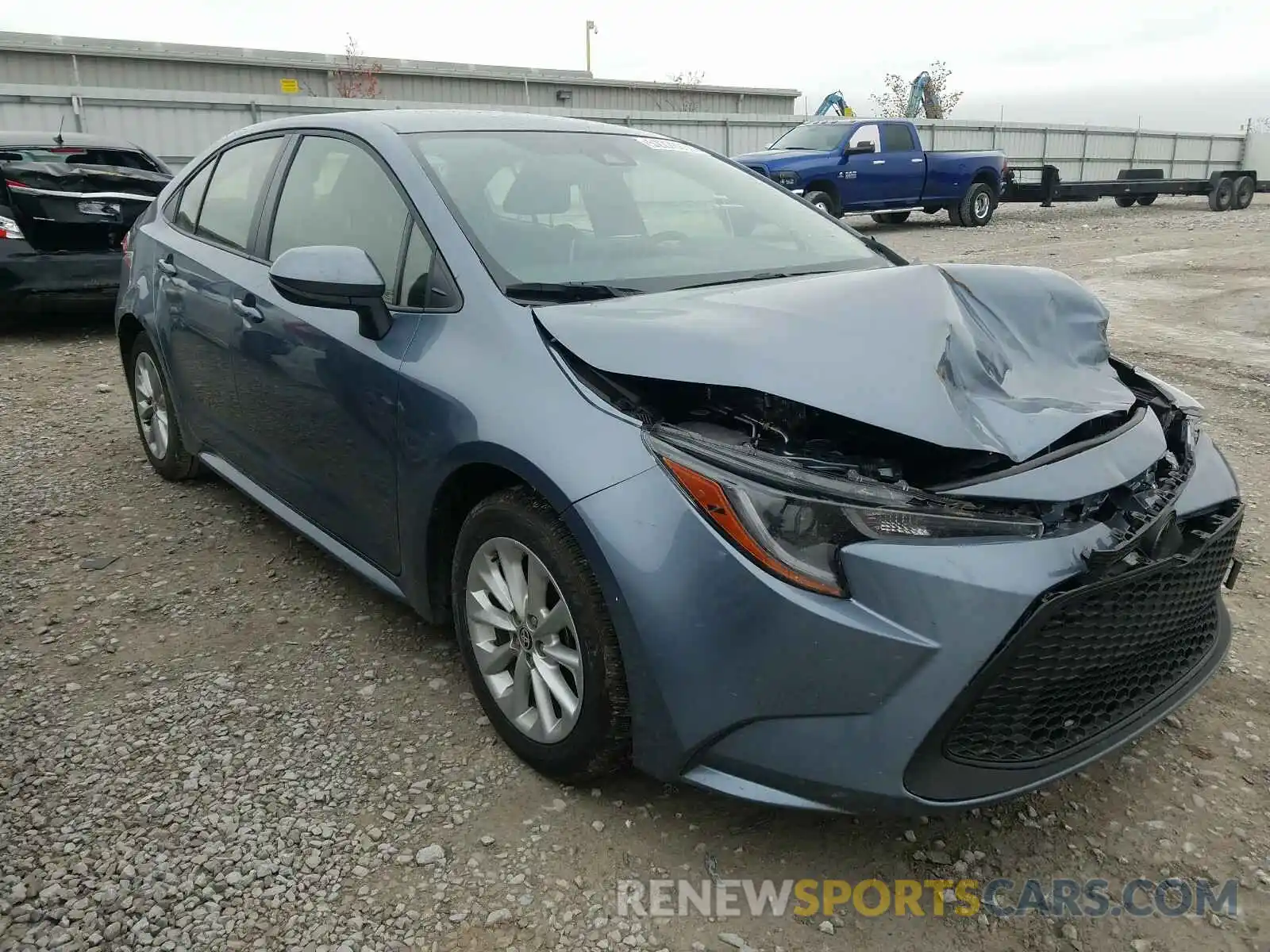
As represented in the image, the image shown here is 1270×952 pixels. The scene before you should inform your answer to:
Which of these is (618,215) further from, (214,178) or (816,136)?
(816,136)

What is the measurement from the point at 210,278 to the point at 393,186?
1153 mm

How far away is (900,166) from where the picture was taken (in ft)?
53.3

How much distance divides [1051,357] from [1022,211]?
21.9 metres

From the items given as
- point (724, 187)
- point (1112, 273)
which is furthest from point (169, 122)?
point (724, 187)

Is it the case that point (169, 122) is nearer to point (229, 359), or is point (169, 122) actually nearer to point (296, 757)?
point (229, 359)

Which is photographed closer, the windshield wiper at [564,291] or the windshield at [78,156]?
the windshield wiper at [564,291]

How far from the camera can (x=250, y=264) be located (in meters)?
3.39

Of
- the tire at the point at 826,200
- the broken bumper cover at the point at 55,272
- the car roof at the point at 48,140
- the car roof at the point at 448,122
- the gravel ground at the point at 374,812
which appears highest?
the car roof at the point at 48,140

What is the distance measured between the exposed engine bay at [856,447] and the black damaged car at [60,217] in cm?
646

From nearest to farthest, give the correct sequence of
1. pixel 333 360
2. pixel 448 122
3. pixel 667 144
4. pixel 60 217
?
pixel 333 360 < pixel 448 122 < pixel 667 144 < pixel 60 217

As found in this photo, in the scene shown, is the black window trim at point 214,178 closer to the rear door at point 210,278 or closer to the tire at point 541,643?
the rear door at point 210,278

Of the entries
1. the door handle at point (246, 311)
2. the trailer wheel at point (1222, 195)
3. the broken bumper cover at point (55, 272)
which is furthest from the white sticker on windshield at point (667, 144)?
the trailer wheel at point (1222, 195)

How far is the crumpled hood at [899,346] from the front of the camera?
2.00 meters

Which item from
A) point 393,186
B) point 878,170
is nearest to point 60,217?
point 393,186
